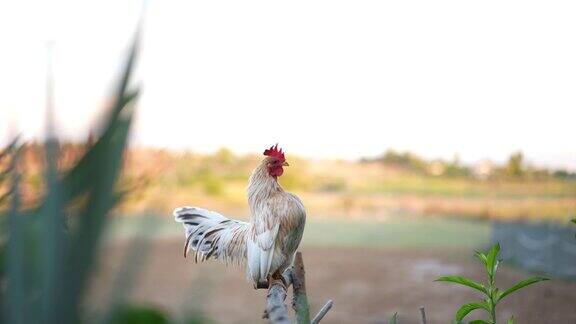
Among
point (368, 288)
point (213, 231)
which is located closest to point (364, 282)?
point (368, 288)

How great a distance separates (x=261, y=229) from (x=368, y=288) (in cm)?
1141

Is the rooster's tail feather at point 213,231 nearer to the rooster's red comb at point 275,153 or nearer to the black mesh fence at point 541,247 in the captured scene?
the rooster's red comb at point 275,153

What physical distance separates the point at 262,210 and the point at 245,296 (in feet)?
33.9

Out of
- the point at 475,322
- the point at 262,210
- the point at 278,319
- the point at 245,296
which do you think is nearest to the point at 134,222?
the point at 278,319

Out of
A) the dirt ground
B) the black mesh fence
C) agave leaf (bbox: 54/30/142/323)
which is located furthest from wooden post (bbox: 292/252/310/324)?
the black mesh fence

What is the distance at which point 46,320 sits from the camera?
1.12 feet

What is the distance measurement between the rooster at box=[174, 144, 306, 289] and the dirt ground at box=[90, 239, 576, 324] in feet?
2.56

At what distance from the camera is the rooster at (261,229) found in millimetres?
1372

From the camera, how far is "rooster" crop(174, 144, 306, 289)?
1372 mm

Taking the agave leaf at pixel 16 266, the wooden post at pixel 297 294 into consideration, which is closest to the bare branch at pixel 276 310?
the wooden post at pixel 297 294

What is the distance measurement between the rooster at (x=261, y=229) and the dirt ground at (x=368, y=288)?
30.7 inches

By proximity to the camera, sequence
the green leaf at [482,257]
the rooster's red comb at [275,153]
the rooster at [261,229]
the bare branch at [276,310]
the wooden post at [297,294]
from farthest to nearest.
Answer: the rooster's red comb at [275,153] → the rooster at [261,229] → the green leaf at [482,257] → the wooden post at [297,294] → the bare branch at [276,310]

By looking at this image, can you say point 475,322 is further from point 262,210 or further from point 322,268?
point 322,268

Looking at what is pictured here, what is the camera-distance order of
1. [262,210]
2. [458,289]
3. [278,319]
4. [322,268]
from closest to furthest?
[278,319]
[262,210]
[458,289]
[322,268]
